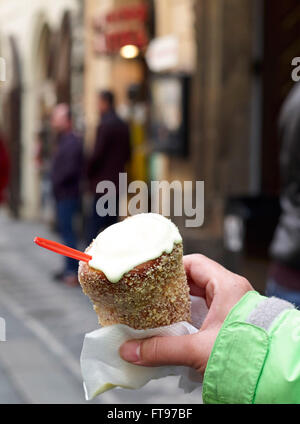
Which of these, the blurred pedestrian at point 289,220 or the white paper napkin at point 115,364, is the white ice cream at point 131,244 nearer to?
the white paper napkin at point 115,364

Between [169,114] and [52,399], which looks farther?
[169,114]

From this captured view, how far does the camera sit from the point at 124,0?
11672mm

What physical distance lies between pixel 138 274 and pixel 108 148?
6.76m

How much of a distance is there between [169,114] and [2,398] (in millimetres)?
5649

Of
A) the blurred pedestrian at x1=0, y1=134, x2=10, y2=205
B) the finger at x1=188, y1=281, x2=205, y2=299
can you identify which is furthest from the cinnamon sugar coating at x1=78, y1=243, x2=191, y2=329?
the blurred pedestrian at x1=0, y1=134, x2=10, y2=205

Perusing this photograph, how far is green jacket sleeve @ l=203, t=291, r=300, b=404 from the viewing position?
114cm

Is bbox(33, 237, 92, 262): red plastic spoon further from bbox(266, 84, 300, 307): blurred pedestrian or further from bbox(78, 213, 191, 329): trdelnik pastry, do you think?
bbox(266, 84, 300, 307): blurred pedestrian

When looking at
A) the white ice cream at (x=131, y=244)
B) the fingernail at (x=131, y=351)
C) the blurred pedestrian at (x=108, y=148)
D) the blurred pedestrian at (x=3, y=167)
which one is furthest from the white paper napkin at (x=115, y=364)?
the blurred pedestrian at (x=3, y=167)

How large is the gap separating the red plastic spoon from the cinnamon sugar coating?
12mm

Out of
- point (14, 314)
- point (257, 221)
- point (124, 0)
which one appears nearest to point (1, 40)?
point (124, 0)

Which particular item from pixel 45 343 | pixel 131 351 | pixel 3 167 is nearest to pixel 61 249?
pixel 131 351

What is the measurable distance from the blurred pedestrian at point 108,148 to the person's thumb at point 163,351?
6220 mm

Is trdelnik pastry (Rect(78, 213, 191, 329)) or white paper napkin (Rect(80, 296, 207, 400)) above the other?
trdelnik pastry (Rect(78, 213, 191, 329))
